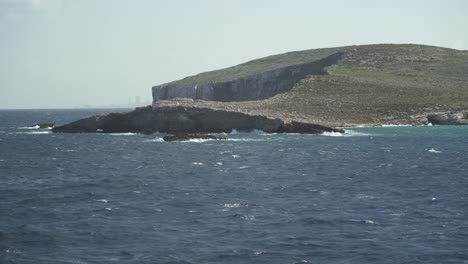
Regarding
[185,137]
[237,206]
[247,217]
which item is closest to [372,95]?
[185,137]

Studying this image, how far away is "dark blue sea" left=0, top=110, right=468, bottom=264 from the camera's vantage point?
110 feet

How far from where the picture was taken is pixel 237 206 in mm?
45062

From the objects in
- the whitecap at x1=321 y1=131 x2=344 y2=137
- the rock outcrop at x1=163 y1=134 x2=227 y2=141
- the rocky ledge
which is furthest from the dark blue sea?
the rocky ledge

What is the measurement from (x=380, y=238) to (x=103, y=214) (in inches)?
751

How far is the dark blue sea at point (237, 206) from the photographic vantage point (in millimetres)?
33562

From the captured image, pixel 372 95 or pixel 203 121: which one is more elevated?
pixel 372 95

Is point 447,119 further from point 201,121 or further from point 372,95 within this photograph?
point 201,121

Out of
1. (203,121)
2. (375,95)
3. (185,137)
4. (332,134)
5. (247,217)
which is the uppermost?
(375,95)

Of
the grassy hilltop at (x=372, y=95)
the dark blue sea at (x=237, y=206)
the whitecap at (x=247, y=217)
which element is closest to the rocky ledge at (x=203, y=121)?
the grassy hilltop at (x=372, y=95)

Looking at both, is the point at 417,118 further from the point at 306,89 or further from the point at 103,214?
the point at 103,214

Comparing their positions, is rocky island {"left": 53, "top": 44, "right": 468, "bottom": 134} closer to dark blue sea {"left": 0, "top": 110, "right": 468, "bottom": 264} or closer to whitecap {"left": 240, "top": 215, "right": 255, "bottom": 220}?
dark blue sea {"left": 0, "top": 110, "right": 468, "bottom": 264}

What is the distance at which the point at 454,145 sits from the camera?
92125 mm

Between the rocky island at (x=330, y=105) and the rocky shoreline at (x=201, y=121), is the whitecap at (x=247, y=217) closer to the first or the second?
the rocky shoreline at (x=201, y=121)

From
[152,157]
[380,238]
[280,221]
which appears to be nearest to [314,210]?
[280,221]
